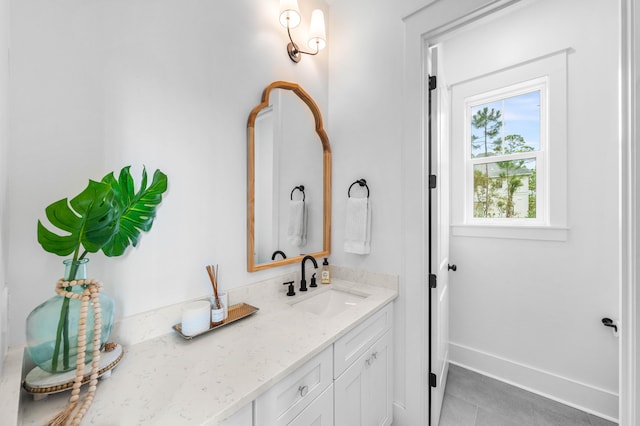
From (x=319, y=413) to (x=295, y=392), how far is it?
0.62 feet

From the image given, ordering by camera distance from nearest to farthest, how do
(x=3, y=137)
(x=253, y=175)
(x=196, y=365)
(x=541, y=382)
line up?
(x=3, y=137) < (x=196, y=365) < (x=253, y=175) < (x=541, y=382)

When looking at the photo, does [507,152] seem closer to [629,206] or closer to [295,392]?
[629,206]

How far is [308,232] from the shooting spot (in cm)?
171

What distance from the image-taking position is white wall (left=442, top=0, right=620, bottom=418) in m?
1.60

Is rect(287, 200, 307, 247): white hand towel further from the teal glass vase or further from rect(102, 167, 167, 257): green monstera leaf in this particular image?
the teal glass vase

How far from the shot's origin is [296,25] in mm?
1474

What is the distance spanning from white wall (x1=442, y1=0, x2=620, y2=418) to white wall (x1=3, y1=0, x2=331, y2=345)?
1520mm

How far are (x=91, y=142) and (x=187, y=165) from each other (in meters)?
0.31

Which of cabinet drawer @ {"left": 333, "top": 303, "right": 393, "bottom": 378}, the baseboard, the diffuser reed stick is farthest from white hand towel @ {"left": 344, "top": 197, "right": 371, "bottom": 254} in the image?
the baseboard

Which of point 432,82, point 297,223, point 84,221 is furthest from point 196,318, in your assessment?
point 432,82

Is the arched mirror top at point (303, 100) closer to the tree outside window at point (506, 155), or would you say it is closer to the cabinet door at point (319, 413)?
the cabinet door at point (319, 413)

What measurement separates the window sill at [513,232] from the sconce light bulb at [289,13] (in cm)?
194

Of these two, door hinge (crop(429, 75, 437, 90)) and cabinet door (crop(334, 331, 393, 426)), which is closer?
cabinet door (crop(334, 331, 393, 426))

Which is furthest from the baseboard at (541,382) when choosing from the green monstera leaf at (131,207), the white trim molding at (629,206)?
the green monstera leaf at (131,207)
